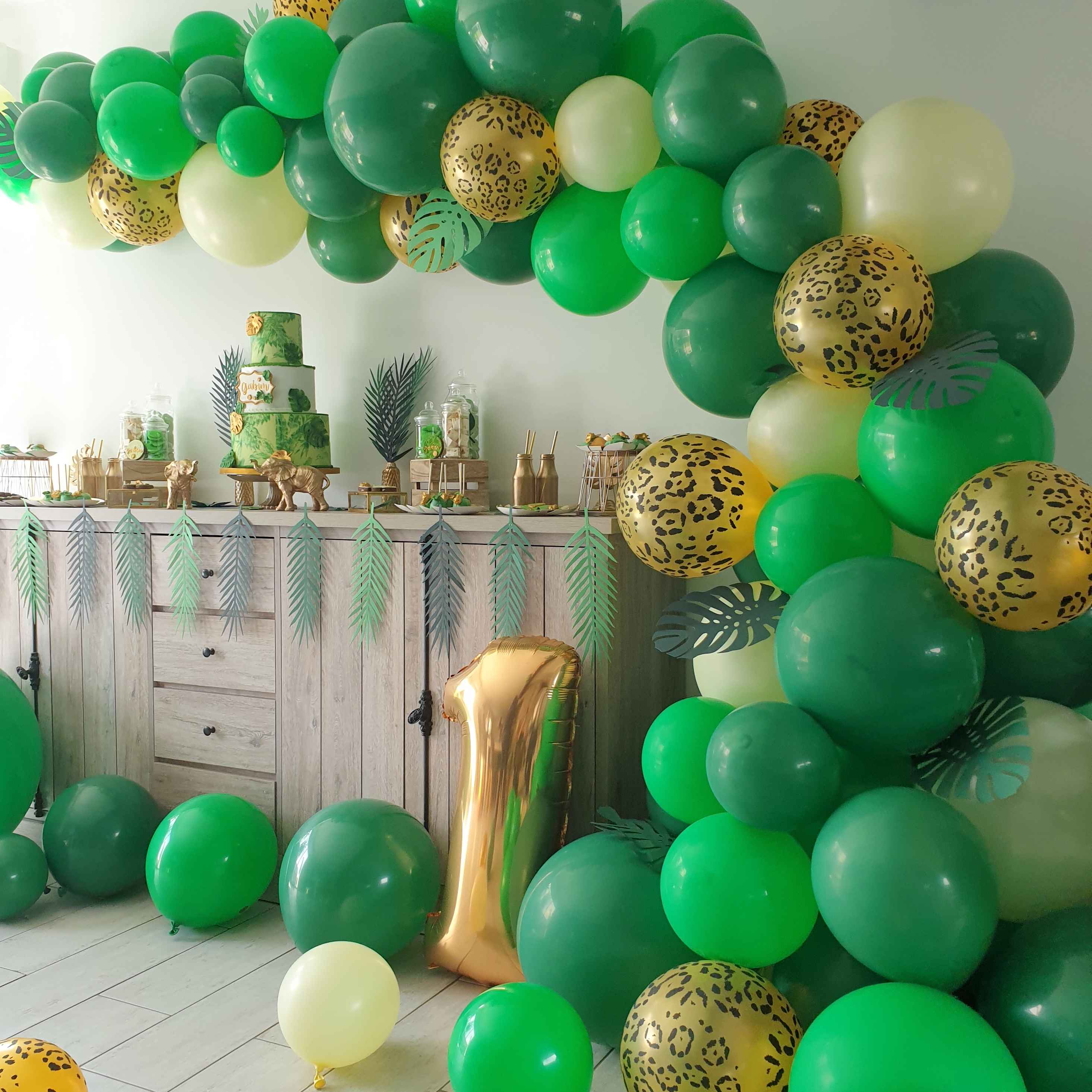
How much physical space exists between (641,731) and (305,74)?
1.61m

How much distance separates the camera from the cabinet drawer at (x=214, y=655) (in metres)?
2.67

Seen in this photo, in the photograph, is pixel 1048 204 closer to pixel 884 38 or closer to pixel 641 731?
pixel 884 38

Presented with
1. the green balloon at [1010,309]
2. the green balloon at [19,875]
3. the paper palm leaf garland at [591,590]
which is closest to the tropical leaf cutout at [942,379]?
the green balloon at [1010,309]

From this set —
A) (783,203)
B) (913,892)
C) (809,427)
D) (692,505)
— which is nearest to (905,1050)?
(913,892)

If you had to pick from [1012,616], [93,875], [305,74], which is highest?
[305,74]

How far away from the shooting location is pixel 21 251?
3760mm

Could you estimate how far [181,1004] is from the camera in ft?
6.80

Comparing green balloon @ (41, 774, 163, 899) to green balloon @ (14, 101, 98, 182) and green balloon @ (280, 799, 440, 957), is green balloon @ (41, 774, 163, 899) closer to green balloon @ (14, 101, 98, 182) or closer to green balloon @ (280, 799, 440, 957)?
green balloon @ (280, 799, 440, 957)

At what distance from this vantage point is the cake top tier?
2834 millimetres

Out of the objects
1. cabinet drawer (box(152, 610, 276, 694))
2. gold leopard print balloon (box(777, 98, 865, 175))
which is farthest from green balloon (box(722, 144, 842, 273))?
cabinet drawer (box(152, 610, 276, 694))

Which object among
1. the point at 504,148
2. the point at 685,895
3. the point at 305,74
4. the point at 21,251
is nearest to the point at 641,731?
the point at 685,895

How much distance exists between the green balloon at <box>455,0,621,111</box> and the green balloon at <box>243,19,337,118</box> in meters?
0.32

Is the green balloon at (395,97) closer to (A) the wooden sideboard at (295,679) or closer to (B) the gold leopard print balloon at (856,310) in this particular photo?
(B) the gold leopard print balloon at (856,310)

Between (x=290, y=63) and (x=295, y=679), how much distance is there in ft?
4.80
